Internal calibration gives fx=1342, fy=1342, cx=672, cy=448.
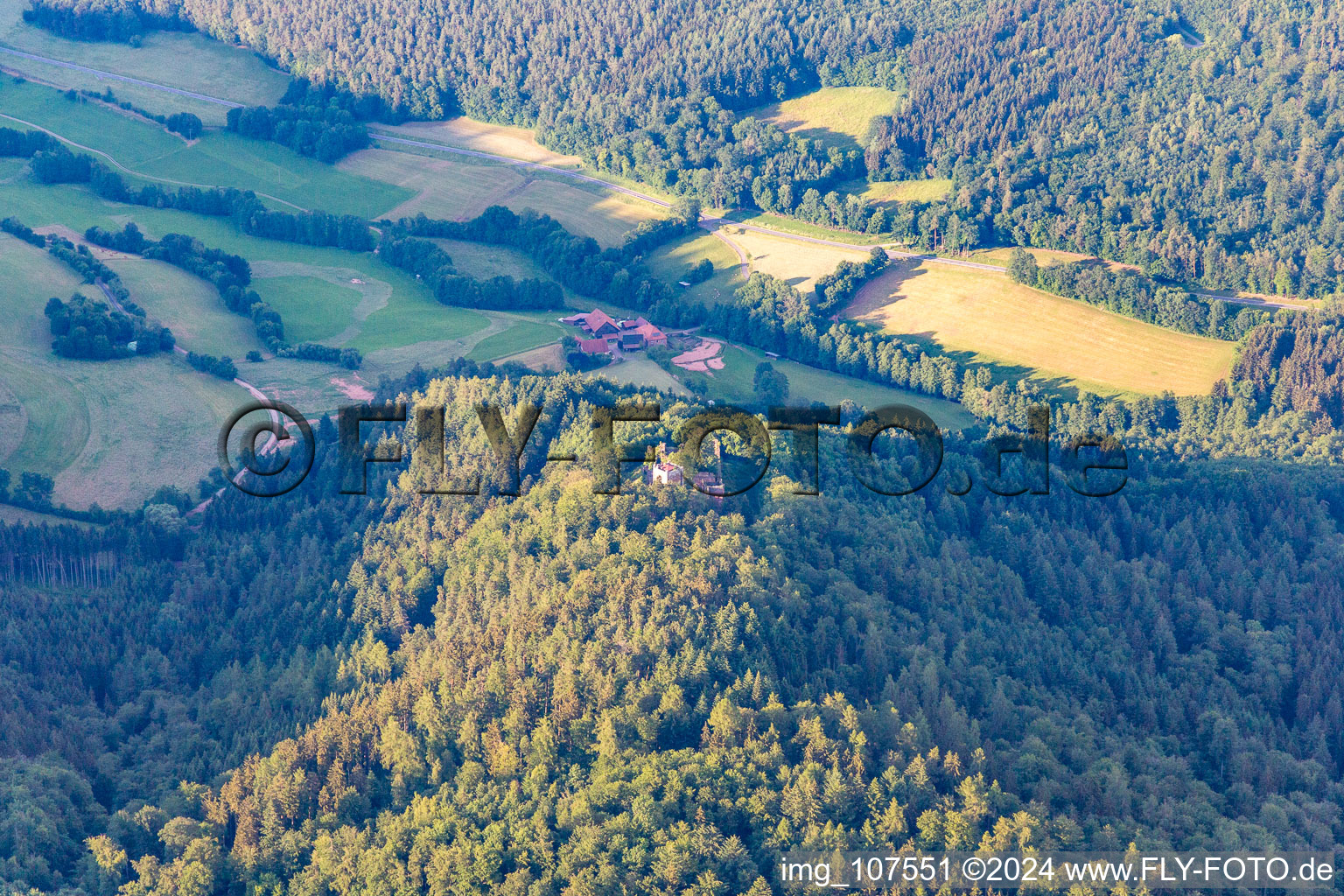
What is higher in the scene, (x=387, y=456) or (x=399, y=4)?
(x=399, y=4)

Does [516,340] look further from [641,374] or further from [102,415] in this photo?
[102,415]

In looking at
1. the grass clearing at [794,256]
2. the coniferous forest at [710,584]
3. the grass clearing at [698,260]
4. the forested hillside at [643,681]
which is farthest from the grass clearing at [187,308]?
the grass clearing at [794,256]

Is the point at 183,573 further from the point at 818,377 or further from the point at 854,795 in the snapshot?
the point at 818,377

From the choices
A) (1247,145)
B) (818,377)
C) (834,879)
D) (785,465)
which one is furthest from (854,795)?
(1247,145)

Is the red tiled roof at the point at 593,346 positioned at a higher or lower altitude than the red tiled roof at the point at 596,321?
lower

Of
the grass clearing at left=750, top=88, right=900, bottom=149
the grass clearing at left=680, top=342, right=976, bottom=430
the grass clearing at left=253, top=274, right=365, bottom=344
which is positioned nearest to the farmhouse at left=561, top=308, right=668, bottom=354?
the grass clearing at left=680, top=342, right=976, bottom=430

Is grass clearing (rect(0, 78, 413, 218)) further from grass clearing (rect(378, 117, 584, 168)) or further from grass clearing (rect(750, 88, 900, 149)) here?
grass clearing (rect(750, 88, 900, 149))

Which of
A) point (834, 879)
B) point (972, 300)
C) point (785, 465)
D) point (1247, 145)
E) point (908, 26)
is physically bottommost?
point (834, 879)

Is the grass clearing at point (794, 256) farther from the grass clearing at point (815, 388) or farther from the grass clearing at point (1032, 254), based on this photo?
the grass clearing at point (815, 388)
